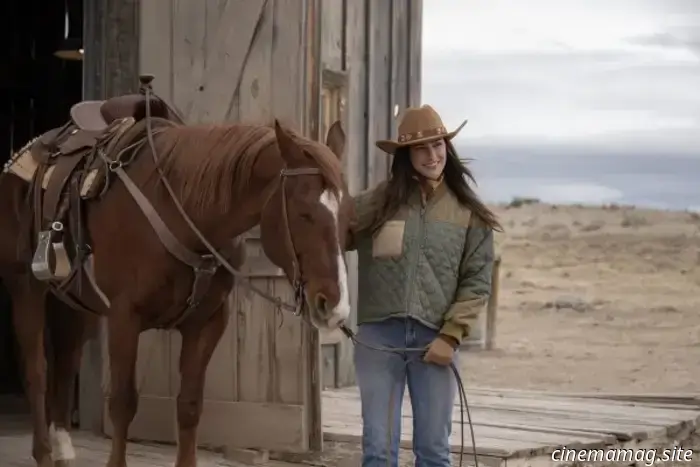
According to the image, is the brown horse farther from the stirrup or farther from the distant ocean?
the distant ocean

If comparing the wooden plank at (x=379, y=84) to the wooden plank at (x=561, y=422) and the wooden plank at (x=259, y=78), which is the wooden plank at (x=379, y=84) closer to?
the wooden plank at (x=561, y=422)

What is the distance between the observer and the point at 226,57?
5.27 meters

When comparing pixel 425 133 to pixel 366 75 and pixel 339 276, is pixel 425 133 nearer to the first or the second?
pixel 339 276

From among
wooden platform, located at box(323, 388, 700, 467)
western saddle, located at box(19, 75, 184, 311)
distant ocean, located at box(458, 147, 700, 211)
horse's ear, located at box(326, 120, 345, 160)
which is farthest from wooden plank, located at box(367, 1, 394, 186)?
distant ocean, located at box(458, 147, 700, 211)

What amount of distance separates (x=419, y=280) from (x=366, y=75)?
400cm

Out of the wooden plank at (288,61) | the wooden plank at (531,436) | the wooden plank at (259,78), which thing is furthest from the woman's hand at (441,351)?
the wooden plank at (259,78)

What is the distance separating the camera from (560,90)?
1234 inches

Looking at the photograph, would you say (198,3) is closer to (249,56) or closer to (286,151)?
(249,56)

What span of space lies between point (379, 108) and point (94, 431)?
3.15 m

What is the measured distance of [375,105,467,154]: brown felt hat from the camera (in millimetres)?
3693

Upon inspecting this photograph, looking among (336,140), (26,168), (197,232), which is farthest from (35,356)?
(336,140)

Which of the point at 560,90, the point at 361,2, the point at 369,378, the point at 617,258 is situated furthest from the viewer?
the point at 560,90

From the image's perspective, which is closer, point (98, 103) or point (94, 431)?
point (98, 103)

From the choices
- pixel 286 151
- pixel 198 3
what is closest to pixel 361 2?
pixel 198 3
